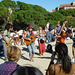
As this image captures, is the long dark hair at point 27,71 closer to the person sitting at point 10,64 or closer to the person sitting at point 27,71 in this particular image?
the person sitting at point 27,71

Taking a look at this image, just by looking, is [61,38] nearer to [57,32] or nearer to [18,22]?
[57,32]

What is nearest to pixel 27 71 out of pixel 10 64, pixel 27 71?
pixel 27 71

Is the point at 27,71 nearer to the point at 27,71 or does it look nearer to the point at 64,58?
the point at 27,71

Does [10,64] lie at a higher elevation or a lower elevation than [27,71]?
lower

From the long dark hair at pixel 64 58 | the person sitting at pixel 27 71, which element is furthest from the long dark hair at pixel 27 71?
the long dark hair at pixel 64 58

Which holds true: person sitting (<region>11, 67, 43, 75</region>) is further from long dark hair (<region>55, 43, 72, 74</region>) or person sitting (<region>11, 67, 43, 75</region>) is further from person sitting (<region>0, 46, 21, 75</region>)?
long dark hair (<region>55, 43, 72, 74</region>)

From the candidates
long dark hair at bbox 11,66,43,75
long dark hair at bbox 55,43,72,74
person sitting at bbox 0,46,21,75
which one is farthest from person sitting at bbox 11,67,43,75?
long dark hair at bbox 55,43,72,74

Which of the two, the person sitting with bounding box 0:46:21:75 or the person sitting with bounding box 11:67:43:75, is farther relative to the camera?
the person sitting with bounding box 0:46:21:75

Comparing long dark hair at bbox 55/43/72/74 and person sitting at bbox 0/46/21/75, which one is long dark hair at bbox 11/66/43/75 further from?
long dark hair at bbox 55/43/72/74

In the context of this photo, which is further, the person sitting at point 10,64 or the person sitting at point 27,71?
the person sitting at point 10,64

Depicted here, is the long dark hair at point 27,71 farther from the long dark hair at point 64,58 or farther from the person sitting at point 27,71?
the long dark hair at point 64,58

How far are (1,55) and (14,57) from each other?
205 inches

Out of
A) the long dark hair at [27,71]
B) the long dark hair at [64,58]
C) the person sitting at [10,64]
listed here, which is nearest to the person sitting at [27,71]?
the long dark hair at [27,71]

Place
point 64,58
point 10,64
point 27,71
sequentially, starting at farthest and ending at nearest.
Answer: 1. point 64,58
2. point 10,64
3. point 27,71
